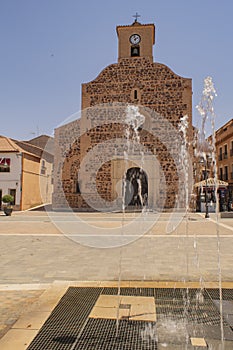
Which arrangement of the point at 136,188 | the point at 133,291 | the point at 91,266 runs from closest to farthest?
the point at 133,291
the point at 91,266
the point at 136,188

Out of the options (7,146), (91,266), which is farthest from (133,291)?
(7,146)

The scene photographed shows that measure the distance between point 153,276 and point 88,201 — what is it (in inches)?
672

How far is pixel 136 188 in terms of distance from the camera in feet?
79.9

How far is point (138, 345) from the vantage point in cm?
264

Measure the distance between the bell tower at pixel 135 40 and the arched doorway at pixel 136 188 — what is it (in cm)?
962

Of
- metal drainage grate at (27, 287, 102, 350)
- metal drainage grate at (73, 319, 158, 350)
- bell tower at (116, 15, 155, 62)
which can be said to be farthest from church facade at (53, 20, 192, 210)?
metal drainage grate at (73, 319, 158, 350)

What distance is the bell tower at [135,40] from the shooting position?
2381cm

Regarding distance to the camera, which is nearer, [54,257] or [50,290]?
[50,290]

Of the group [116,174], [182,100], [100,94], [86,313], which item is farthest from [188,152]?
[86,313]

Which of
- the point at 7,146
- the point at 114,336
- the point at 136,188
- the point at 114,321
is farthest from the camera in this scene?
the point at 7,146

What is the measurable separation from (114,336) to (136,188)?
21618mm

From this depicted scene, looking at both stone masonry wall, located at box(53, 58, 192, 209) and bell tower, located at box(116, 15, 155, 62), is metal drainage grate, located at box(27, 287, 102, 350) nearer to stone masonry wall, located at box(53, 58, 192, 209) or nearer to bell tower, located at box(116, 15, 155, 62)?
stone masonry wall, located at box(53, 58, 192, 209)

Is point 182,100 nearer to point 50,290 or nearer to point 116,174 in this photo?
point 116,174

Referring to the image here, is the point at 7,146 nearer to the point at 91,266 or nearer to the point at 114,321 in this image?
the point at 91,266
